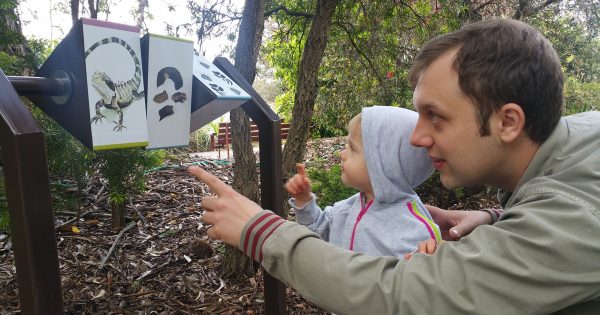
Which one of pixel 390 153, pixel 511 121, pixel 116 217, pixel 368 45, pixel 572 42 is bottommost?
pixel 116 217

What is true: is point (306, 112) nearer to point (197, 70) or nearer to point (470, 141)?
point (197, 70)

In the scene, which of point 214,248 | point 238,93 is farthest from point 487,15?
point 238,93

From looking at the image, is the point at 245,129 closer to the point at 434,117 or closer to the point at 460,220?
the point at 460,220

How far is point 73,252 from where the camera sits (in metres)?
3.04

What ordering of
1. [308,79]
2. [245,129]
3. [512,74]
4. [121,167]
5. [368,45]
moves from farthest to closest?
1. [368,45]
2. [308,79]
3. [245,129]
4. [121,167]
5. [512,74]

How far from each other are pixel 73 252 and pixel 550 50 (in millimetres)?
3148

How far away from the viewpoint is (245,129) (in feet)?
9.86

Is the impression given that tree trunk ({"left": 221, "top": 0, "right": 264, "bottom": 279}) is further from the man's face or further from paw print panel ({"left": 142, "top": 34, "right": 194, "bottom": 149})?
the man's face

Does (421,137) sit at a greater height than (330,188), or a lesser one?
greater

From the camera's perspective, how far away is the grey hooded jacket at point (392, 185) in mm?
1568

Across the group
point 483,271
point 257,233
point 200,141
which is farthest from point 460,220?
point 200,141

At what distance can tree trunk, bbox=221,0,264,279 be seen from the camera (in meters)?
2.84

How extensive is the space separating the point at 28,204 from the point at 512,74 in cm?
125

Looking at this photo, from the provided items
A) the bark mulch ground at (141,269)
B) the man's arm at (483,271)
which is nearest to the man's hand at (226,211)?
the man's arm at (483,271)
